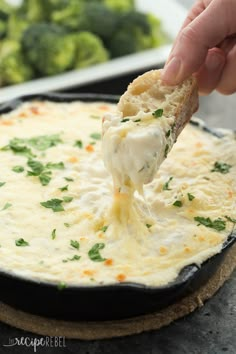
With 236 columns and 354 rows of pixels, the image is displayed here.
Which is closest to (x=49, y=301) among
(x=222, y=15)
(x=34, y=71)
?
(x=222, y=15)

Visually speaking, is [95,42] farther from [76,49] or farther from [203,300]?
[203,300]

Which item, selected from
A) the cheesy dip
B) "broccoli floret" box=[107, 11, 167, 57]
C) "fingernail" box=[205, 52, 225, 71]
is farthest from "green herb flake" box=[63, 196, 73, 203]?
"broccoli floret" box=[107, 11, 167, 57]

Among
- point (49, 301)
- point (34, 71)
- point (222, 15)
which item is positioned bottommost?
point (34, 71)

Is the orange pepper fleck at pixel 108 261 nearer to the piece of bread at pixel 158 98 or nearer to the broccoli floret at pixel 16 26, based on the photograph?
the piece of bread at pixel 158 98

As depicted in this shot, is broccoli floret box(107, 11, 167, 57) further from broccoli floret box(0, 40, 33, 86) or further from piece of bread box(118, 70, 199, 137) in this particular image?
piece of bread box(118, 70, 199, 137)

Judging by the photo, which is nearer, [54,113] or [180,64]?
[180,64]

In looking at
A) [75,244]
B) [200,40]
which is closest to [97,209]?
[75,244]

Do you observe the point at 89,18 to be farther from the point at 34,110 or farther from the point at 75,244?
the point at 75,244
